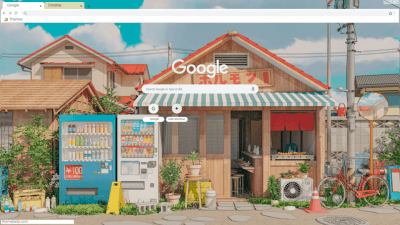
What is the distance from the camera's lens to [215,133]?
10148mm

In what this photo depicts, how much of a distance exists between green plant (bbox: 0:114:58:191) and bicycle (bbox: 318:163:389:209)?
8.55m

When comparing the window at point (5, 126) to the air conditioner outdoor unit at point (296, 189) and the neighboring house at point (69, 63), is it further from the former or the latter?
the neighboring house at point (69, 63)

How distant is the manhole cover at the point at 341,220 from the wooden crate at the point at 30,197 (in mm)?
7945

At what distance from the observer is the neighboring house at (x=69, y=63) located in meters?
19.7

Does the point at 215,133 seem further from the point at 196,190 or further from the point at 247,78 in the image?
the point at 247,78

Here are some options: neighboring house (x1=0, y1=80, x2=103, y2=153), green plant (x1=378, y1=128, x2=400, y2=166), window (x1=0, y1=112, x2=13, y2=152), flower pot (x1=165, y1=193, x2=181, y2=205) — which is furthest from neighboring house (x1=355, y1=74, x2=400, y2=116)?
window (x1=0, y1=112, x2=13, y2=152)

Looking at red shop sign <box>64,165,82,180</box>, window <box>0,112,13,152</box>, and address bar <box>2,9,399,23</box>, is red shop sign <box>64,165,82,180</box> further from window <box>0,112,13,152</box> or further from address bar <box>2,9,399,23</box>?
address bar <box>2,9,399,23</box>

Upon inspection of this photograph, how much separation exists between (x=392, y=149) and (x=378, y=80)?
12.0m

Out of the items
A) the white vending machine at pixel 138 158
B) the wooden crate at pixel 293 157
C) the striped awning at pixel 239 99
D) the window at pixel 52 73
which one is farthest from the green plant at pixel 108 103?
the window at pixel 52 73

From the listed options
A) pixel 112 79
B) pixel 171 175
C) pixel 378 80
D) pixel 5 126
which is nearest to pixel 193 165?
pixel 171 175

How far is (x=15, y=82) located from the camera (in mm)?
11141

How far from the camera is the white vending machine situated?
9.20m

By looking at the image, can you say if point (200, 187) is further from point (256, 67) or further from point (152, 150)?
point (256, 67)

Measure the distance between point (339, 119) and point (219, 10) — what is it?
30.2 feet
